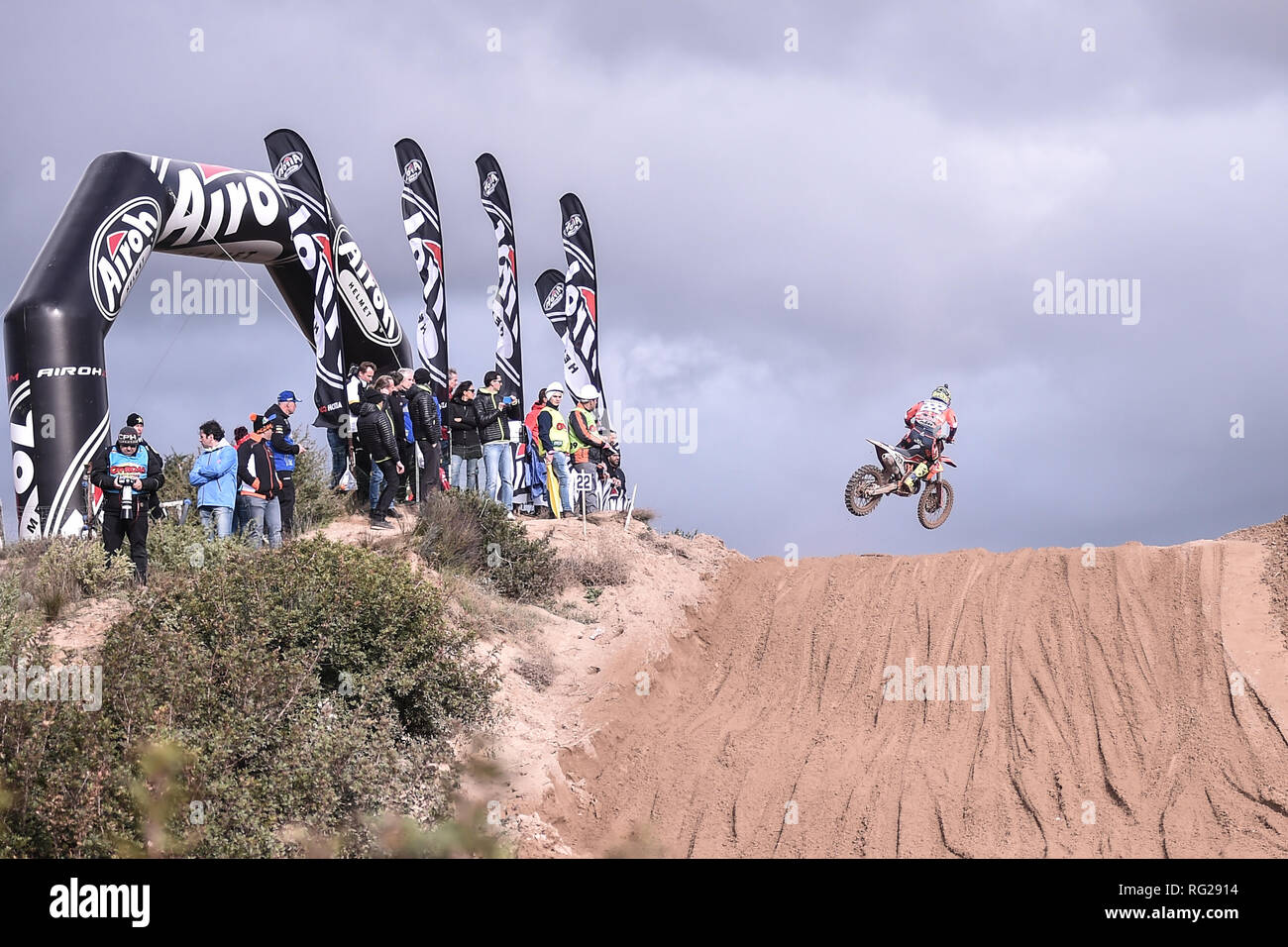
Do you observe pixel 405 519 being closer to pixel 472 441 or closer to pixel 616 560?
pixel 472 441

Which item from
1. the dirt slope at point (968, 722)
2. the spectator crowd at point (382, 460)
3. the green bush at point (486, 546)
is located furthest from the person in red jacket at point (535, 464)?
the dirt slope at point (968, 722)

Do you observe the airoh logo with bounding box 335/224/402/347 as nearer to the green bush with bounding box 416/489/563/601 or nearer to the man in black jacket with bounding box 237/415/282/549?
the green bush with bounding box 416/489/563/601

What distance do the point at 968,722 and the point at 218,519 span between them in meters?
8.22

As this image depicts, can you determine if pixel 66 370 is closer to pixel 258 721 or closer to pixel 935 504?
pixel 258 721

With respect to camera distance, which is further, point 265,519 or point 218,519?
point 265,519

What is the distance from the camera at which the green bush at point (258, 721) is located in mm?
7297

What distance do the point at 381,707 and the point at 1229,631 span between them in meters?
9.17

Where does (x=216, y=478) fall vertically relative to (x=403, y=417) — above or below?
below

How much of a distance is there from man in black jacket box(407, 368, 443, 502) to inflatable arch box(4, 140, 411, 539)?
5.24 ft

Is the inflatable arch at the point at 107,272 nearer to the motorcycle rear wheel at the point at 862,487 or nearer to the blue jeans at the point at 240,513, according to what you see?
the blue jeans at the point at 240,513

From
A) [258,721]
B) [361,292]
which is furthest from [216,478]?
[361,292]

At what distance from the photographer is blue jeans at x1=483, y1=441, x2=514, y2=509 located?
16.8 m

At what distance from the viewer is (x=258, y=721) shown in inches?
343
